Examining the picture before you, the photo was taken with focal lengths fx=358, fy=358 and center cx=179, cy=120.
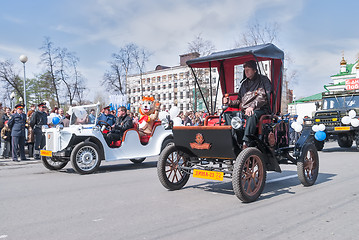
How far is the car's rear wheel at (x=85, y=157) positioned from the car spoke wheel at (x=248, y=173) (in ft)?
15.1

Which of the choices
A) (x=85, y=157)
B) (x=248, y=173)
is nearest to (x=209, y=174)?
(x=248, y=173)

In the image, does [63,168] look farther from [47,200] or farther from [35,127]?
[47,200]

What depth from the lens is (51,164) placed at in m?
9.68

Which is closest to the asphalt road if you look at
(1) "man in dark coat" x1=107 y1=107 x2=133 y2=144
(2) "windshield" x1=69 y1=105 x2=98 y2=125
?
(1) "man in dark coat" x1=107 y1=107 x2=133 y2=144

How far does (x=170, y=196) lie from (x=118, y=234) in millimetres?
2087

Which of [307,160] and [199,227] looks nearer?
[199,227]

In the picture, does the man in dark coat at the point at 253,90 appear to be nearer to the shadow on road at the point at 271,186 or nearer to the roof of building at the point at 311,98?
the shadow on road at the point at 271,186

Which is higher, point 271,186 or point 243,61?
point 243,61

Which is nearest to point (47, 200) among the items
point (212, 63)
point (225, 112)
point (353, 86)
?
point (225, 112)

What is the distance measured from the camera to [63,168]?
1019cm

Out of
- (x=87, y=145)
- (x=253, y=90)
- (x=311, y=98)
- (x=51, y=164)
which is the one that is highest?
(x=311, y=98)

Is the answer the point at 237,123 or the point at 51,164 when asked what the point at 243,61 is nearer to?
the point at 237,123

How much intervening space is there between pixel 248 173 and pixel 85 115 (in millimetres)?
5547

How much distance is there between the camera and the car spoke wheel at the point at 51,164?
376 inches
